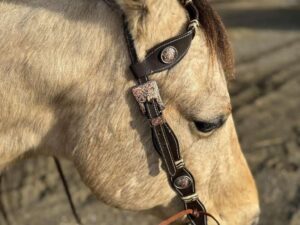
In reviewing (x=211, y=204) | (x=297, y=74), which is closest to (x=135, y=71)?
(x=211, y=204)

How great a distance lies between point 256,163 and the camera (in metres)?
4.40

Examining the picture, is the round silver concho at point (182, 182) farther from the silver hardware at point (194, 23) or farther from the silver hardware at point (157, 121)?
the silver hardware at point (194, 23)

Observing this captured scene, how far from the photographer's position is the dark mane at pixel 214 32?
2096 mm

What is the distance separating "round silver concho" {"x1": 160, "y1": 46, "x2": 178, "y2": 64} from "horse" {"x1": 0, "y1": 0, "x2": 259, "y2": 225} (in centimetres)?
3

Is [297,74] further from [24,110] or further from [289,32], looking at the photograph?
[24,110]

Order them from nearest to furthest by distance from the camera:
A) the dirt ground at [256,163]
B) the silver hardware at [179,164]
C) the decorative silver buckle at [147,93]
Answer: the decorative silver buckle at [147,93], the silver hardware at [179,164], the dirt ground at [256,163]

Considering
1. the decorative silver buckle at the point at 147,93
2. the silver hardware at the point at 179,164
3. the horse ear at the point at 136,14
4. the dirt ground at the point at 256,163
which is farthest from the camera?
the dirt ground at the point at 256,163

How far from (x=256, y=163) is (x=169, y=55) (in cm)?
251

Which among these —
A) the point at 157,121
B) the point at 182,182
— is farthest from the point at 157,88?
the point at 182,182

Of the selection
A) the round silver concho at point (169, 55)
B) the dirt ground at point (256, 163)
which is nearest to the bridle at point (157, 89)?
the round silver concho at point (169, 55)

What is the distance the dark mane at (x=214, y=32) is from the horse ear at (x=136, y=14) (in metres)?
0.22

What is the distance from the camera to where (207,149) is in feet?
7.27

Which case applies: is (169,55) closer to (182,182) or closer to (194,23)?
(194,23)

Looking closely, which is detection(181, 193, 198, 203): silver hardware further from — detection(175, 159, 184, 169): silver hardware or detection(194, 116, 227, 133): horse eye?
detection(194, 116, 227, 133): horse eye
